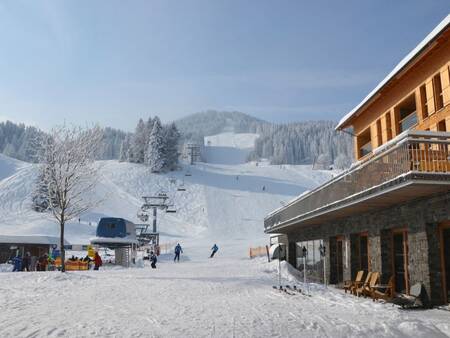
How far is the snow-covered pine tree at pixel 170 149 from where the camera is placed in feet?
342

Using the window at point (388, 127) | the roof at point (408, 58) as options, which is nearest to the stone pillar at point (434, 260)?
the roof at point (408, 58)

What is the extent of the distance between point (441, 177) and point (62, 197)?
19482 millimetres

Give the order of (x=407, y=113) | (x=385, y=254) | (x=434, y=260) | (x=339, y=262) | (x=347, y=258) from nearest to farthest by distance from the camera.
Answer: (x=434, y=260)
(x=385, y=254)
(x=347, y=258)
(x=407, y=113)
(x=339, y=262)

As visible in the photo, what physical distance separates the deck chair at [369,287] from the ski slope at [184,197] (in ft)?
143

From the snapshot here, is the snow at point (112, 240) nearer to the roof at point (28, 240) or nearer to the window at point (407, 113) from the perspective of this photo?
the roof at point (28, 240)

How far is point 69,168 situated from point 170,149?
80723mm

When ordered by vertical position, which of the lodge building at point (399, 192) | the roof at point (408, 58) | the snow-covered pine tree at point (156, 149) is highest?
the snow-covered pine tree at point (156, 149)

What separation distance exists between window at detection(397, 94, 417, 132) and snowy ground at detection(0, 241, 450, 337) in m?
7.44

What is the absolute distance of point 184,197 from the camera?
87625mm

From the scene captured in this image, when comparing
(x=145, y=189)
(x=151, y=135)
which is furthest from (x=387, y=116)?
(x=151, y=135)

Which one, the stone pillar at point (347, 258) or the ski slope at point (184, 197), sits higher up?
the ski slope at point (184, 197)

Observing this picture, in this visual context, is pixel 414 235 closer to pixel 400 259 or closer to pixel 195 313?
pixel 400 259

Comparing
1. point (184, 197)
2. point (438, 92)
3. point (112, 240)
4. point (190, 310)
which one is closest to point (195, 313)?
point (190, 310)

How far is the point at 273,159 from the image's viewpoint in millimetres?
186875
